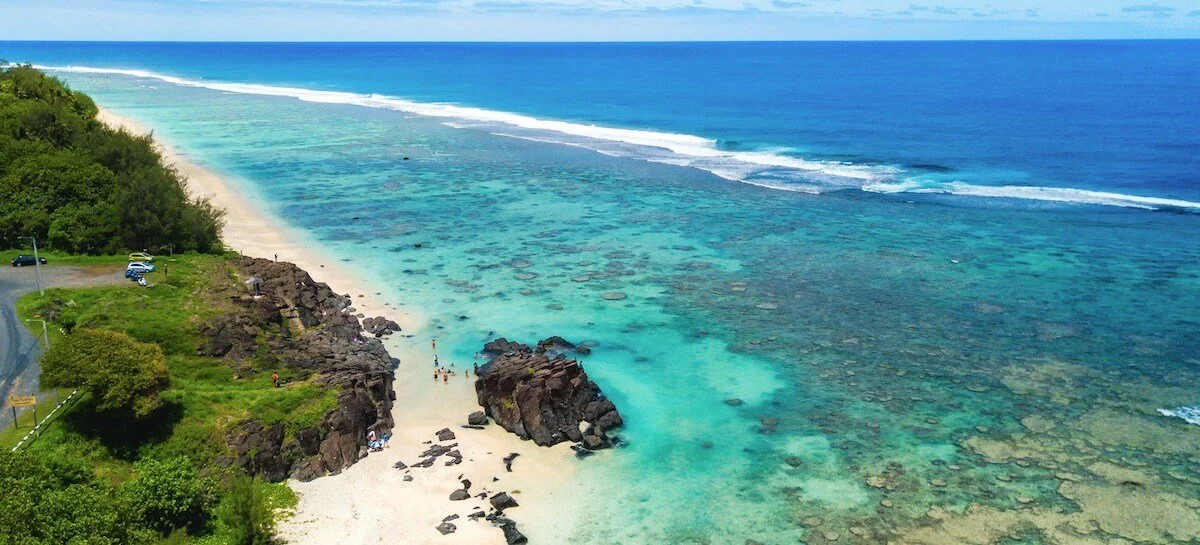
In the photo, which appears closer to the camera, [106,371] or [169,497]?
[169,497]

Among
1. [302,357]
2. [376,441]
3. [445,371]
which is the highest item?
[302,357]

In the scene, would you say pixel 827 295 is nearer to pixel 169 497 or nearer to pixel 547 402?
pixel 547 402

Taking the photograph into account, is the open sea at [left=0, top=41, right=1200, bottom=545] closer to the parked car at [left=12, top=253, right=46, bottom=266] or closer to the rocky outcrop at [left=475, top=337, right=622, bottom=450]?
the rocky outcrop at [left=475, top=337, right=622, bottom=450]

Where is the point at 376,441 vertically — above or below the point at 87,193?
below

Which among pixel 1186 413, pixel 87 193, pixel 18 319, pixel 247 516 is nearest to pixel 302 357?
pixel 18 319

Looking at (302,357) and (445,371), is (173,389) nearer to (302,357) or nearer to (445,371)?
(302,357)

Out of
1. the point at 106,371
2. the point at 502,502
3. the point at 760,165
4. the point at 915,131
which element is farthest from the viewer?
the point at 915,131

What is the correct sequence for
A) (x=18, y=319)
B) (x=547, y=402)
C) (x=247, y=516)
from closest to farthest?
(x=247, y=516), (x=547, y=402), (x=18, y=319)
